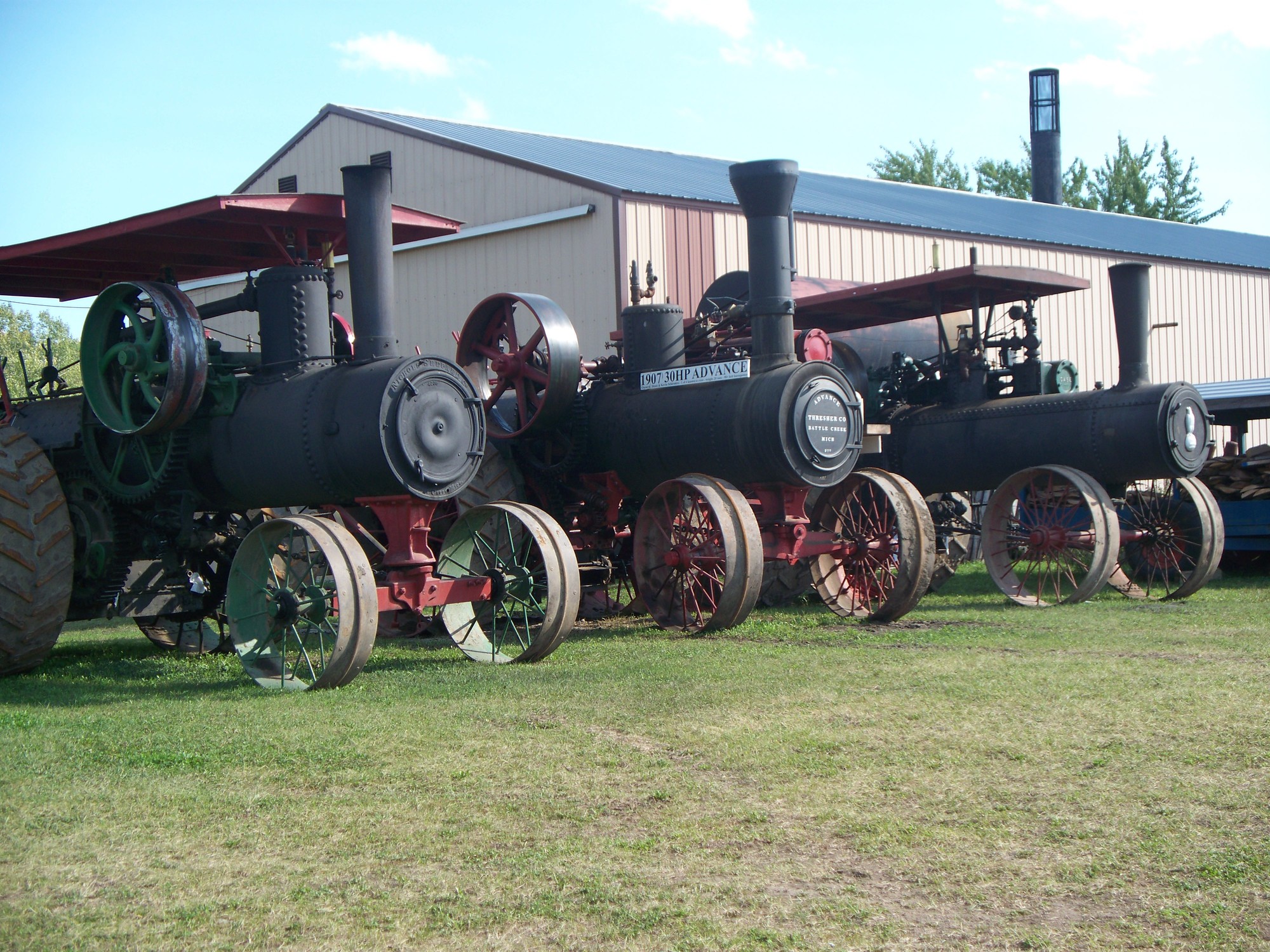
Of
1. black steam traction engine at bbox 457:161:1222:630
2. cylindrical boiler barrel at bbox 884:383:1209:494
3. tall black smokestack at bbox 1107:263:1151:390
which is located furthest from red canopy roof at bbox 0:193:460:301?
tall black smokestack at bbox 1107:263:1151:390

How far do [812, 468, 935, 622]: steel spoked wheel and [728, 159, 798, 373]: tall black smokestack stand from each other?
1275 mm

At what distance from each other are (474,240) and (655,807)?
14.7 metres

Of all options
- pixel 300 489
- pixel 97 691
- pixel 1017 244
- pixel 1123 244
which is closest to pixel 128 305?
pixel 300 489

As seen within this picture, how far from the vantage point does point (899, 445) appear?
39.4 ft

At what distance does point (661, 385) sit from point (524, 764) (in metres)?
5.10

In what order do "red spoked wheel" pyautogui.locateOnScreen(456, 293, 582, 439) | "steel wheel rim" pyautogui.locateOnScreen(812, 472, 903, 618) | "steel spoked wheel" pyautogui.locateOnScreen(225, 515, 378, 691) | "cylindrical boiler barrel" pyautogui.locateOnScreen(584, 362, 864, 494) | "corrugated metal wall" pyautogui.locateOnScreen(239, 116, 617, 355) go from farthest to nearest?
"corrugated metal wall" pyautogui.locateOnScreen(239, 116, 617, 355)
"steel wheel rim" pyautogui.locateOnScreen(812, 472, 903, 618)
"red spoked wheel" pyautogui.locateOnScreen(456, 293, 582, 439)
"cylindrical boiler barrel" pyautogui.locateOnScreen(584, 362, 864, 494)
"steel spoked wheel" pyautogui.locateOnScreen(225, 515, 378, 691)

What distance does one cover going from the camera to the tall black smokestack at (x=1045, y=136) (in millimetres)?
31844

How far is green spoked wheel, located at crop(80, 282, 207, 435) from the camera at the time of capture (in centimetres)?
745

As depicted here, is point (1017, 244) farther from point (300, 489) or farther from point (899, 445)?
point (300, 489)

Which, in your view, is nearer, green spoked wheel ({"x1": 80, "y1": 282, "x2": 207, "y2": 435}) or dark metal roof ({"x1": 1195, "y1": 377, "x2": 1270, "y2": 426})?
green spoked wheel ({"x1": 80, "y1": 282, "x2": 207, "y2": 435})

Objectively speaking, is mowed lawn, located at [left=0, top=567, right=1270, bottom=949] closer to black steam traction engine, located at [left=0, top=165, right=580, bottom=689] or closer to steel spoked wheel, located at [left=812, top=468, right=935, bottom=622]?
black steam traction engine, located at [left=0, top=165, right=580, bottom=689]

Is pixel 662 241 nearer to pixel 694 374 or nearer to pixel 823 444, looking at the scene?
pixel 694 374

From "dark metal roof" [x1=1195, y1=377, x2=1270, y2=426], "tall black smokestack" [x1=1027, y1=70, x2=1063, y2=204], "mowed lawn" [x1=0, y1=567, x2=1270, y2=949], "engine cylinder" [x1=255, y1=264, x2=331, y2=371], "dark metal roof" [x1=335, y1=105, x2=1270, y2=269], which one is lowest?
"mowed lawn" [x1=0, y1=567, x2=1270, y2=949]

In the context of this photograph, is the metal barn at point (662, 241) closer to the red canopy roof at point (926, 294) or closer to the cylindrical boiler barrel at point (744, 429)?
the red canopy roof at point (926, 294)
